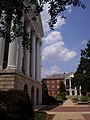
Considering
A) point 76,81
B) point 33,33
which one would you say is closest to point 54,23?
point 33,33

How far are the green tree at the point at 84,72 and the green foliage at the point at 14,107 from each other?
52.3 metres

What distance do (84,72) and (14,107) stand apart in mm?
58108

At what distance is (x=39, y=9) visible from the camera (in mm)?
11844

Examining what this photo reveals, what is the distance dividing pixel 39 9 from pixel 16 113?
22.7 feet

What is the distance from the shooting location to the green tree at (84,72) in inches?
2682

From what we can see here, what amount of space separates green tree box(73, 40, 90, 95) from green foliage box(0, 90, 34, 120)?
2058 inches

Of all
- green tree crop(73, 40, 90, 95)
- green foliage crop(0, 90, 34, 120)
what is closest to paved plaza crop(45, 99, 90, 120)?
green foliage crop(0, 90, 34, 120)

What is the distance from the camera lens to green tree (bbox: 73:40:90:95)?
224 ft

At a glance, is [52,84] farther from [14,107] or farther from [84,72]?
[14,107]

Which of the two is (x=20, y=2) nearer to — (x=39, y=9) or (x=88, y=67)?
(x=39, y=9)

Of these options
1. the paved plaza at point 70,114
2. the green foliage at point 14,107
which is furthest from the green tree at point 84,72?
the green foliage at point 14,107

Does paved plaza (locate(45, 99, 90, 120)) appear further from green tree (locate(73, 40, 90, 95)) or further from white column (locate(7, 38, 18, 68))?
green tree (locate(73, 40, 90, 95))

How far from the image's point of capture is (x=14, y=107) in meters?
15.6

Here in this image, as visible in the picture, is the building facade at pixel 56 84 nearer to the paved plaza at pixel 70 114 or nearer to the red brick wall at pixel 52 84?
the red brick wall at pixel 52 84
